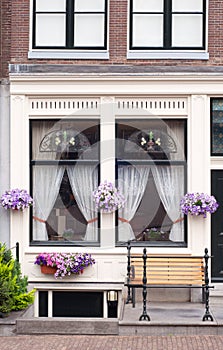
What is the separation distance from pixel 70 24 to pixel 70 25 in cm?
3

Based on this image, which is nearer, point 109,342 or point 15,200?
point 109,342

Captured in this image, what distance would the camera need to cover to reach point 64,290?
14.2m

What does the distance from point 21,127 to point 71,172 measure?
148 cm

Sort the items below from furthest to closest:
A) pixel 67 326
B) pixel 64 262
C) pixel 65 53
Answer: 1. pixel 65 53
2. pixel 64 262
3. pixel 67 326

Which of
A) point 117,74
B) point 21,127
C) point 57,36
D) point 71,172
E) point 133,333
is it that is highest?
point 57,36

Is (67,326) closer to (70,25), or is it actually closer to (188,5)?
(70,25)

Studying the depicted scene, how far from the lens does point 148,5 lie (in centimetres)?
1444

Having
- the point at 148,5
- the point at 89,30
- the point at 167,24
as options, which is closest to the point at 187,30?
the point at 167,24

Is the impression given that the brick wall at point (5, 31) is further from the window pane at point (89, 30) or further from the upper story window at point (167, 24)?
the upper story window at point (167, 24)

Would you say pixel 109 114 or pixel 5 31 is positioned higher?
pixel 5 31

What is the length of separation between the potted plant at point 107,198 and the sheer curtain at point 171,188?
95 centimetres

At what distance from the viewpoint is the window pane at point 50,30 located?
47.6 feet

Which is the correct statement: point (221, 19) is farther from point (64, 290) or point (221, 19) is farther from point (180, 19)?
point (64, 290)

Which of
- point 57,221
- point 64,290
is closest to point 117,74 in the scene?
point 57,221
